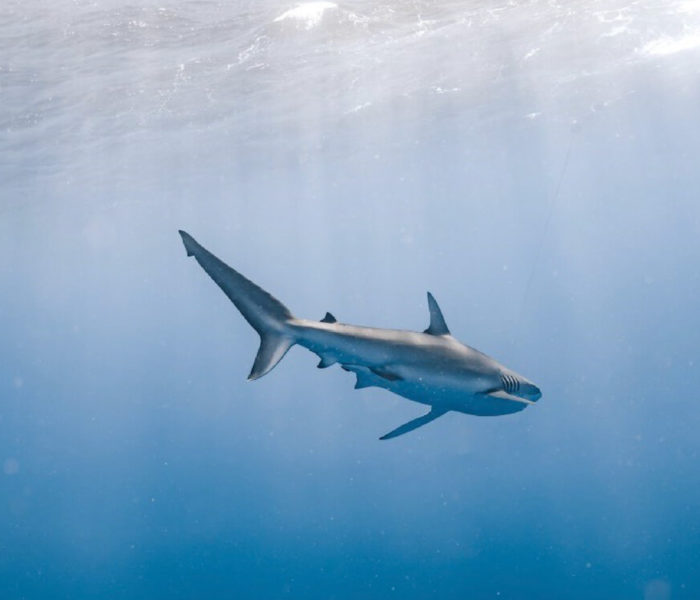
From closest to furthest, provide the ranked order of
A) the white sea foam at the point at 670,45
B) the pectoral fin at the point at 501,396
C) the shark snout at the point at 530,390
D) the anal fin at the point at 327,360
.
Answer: the anal fin at the point at 327,360, the pectoral fin at the point at 501,396, the shark snout at the point at 530,390, the white sea foam at the point at 670,45

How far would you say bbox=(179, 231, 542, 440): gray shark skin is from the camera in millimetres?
6082

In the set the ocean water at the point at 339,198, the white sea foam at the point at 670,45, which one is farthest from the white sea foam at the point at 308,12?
the white sea foam at the point at 670,45

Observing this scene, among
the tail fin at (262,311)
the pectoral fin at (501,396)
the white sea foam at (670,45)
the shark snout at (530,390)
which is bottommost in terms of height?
the shark snout at (530,390)

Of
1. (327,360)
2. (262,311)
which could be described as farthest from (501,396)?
(262,311)

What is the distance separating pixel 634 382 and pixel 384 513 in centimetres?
3532

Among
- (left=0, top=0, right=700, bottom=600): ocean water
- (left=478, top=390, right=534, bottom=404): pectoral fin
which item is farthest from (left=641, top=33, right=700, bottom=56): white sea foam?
(left=478, top=390, right=534, bottom=404): pectoral fin

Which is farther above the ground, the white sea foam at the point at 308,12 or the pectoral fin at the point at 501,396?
the white sea foam at the point at 308,12

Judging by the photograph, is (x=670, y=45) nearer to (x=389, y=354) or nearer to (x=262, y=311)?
(x=389, y=354)

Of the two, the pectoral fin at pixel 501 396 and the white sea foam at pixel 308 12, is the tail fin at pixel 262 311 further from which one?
the white sea foam at pixel 308 12

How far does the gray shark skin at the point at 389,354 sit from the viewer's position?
6.08 m

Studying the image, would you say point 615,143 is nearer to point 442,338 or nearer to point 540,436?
point 540,436

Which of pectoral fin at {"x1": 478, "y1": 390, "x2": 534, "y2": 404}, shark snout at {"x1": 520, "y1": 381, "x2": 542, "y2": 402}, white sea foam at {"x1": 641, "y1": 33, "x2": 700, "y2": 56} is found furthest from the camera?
white sea foam at {"x1": 641, "y1": 33, "x2": 700, "y2": 56}

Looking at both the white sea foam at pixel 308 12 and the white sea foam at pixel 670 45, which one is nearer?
the white sea foam at pixel 308 12

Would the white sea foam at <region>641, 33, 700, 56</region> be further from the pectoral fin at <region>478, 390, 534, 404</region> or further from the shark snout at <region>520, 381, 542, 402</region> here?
the pectoral fin at <region>478, 390, 534, 404</region>
